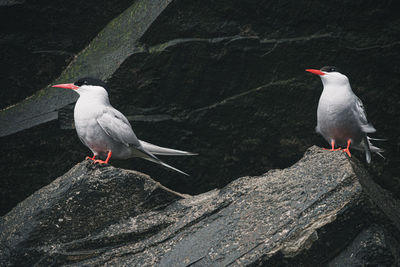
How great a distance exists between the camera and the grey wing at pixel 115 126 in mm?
5238

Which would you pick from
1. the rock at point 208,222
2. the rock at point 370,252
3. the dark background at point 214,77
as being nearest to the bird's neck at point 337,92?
the rock at point 208,222

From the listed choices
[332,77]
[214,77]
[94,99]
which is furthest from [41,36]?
[332,77]

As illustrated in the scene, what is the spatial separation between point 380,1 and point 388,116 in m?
1.57

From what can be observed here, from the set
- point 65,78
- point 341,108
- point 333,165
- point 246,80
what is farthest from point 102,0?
point 333,165

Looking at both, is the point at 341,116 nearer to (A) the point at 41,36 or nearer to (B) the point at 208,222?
(B) the point at 208,222

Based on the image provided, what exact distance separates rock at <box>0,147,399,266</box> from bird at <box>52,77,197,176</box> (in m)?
0.50

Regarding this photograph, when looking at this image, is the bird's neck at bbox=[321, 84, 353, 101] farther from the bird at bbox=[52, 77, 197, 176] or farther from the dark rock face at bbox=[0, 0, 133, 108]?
the dark rock face at bbox=[0, 0, 133, 108]

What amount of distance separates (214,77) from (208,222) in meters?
2.44

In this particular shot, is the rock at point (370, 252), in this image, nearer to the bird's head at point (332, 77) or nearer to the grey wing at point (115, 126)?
the bird's head at point (332, 77)

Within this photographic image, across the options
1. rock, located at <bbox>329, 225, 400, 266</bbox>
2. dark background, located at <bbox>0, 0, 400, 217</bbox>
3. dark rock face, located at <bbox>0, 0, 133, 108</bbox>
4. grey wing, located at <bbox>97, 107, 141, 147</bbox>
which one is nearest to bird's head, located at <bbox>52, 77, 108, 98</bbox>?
grey wing, located at <bbox>97, 107, 141, 147</bbox>

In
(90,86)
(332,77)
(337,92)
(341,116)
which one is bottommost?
(341,116)

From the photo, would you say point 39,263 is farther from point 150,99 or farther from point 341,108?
point 341,108

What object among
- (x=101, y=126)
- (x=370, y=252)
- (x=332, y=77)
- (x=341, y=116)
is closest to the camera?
(x=370, y=252)

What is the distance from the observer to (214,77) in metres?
6.27
